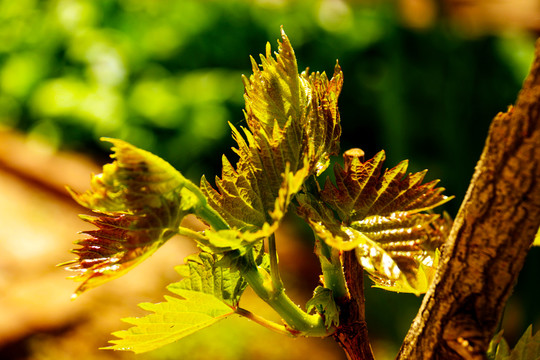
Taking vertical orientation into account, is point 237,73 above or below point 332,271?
above

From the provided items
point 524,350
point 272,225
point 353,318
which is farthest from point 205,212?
point 524,350

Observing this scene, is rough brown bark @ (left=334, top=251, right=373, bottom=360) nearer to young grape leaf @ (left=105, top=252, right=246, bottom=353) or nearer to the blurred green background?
young grape leaf @ (left=105, top=252, right=246, bottom=353)

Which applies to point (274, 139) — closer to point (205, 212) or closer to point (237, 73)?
point (205, 212)

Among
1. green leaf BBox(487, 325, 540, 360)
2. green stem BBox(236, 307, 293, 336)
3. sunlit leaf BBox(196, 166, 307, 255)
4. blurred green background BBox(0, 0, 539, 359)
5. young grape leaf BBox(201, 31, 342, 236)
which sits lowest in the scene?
green leaf BBox(487, 325, 540, 360)

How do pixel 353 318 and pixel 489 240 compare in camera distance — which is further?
pixel 353 318

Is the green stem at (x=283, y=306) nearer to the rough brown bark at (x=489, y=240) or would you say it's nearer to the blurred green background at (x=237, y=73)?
the rough brown bark at (x=489, y=240)

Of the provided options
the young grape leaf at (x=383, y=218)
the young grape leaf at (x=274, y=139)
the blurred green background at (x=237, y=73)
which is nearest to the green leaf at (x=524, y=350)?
the young grape leaf at (x=383, y=218)

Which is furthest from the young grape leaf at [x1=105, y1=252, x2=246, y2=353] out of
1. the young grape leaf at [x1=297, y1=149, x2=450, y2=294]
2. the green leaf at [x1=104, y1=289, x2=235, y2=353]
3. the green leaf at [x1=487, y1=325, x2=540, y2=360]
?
the green leaf at [x1=487, y1=325, x2=540, y2=360]
